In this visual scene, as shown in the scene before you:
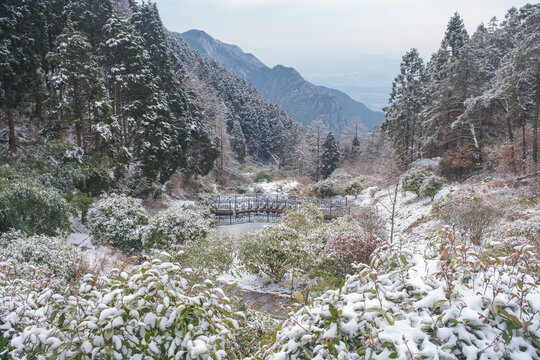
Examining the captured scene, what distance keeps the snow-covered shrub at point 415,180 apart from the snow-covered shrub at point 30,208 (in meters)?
16.1

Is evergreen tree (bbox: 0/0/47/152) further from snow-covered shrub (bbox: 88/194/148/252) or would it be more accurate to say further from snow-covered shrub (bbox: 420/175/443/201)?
snow-covered shrub (bbox: 420/175/443/201)

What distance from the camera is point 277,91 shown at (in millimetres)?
195750

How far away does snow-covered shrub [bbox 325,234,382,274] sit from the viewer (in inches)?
274

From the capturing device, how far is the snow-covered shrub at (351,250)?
22.8 feet

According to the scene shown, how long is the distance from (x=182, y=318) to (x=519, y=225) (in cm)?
991

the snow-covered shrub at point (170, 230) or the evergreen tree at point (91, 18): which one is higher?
the evergreen tree at point (91, 18)

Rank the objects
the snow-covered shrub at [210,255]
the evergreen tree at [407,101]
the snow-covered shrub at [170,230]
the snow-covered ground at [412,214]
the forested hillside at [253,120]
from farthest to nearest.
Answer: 1. the forested hillside at [253,120]
2. the evergreen tree at [407,101]
3. the snow-covered ground at [412,214]
4. the snow-covered shrub at [170,230]
5. the snow-covered shrub at [210,255]

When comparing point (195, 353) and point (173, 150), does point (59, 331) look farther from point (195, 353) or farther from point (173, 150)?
point (173, 150)

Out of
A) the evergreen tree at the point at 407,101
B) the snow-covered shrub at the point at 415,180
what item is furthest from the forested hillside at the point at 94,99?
the evergreen tree at the point at 407,101

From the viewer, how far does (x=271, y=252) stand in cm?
817

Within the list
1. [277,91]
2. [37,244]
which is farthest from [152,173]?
[277,91]

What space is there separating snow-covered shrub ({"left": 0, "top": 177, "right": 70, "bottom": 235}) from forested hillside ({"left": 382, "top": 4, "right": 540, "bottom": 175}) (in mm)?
13846

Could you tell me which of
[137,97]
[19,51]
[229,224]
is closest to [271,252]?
[229,224]

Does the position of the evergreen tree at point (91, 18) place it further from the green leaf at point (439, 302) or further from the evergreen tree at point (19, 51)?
the green leaf at point (439, 302)
